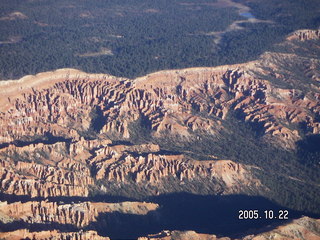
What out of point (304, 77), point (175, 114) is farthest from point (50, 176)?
point (304, 77)

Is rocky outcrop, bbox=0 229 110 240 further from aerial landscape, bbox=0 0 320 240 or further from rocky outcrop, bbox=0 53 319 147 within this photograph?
rocky outcrop, bbox=0 53 319 147

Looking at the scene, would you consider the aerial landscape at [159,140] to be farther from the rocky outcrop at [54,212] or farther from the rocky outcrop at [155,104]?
the rocky outcrop at [155,104]

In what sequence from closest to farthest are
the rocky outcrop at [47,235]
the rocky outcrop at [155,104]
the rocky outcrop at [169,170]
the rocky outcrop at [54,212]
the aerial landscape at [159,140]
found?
the rocky outcrop at [47,235] < the rocky outcrop at [54,212] < the aerial landscape at [159,140] < the rocky outcrop at [169,170] < the rocky outcrop at [155,104]

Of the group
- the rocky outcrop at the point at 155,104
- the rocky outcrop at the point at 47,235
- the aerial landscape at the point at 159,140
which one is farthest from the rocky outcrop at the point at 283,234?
the rocky outcrop at the point at 155,104

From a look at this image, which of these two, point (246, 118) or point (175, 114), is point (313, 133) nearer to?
point (246, 118)

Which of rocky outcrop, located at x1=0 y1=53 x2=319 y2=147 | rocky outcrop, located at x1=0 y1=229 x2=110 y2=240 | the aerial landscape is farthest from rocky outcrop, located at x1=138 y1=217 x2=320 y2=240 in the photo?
rocky outcrop, located at x1=0 y1=53 x2=319 y2=147

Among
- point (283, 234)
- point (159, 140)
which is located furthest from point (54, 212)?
point (159, 140)
